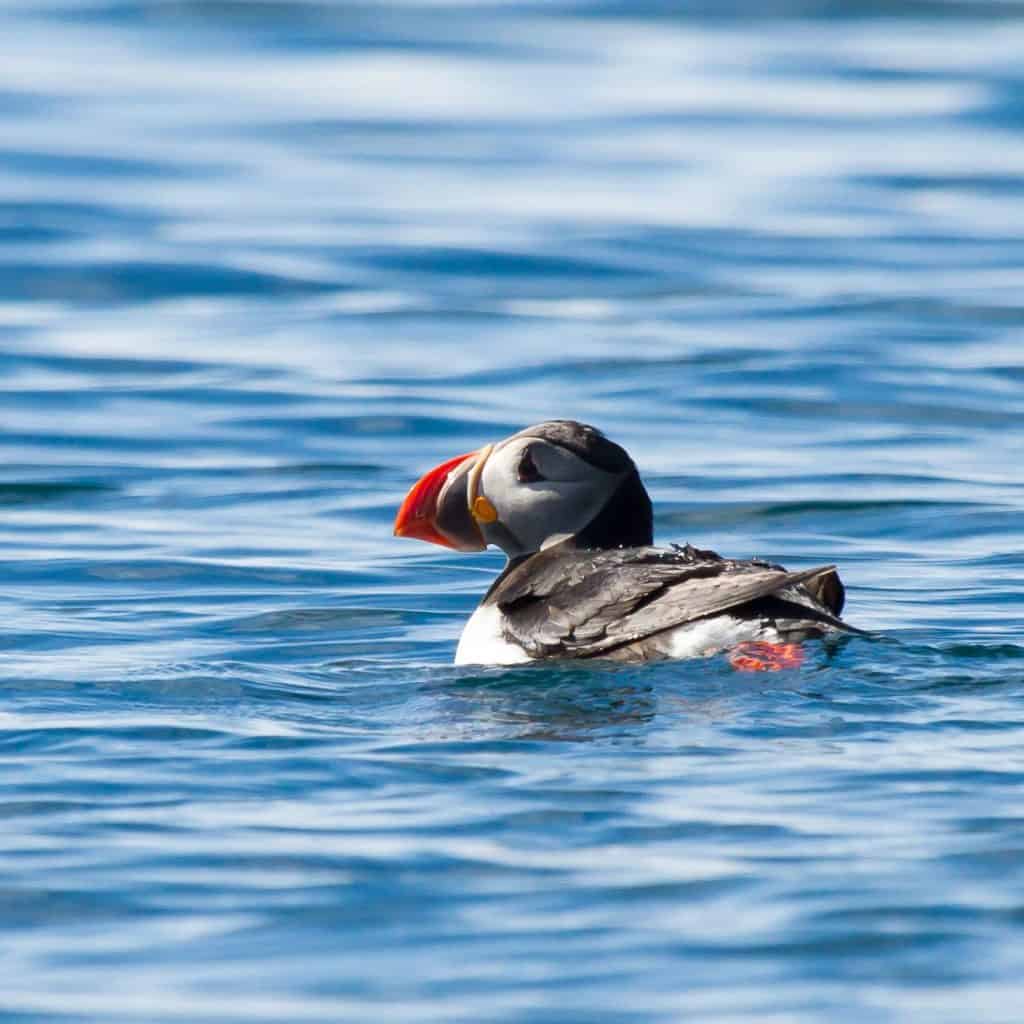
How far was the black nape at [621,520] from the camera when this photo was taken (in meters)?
8.38

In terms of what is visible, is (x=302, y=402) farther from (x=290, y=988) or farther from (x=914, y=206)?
(x=290, y=988)

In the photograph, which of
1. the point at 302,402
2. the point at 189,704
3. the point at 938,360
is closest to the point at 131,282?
the point at 302,402

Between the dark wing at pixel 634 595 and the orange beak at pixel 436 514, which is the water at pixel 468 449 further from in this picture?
the orange beak at pixel 436 514

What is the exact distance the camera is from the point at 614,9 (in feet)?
92.9

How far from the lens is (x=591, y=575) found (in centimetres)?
791

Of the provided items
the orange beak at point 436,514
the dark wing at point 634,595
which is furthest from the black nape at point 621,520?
the orange beak at point 436,514

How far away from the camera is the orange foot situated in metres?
7.34

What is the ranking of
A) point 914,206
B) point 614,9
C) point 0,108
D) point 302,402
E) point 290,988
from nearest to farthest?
1. point 290,988
2. point 302,402
3. point 914,206
4. point 0,108
5. point 614,9

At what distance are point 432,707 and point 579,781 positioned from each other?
122 centimetres

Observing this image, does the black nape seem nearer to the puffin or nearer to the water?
the puffin

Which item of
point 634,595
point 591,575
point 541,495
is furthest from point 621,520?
point 634,595

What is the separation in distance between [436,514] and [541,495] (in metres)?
0.45

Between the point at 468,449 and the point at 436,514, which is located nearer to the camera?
the point at 436,514

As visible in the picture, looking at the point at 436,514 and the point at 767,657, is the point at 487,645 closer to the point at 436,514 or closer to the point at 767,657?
the point at 436,514
